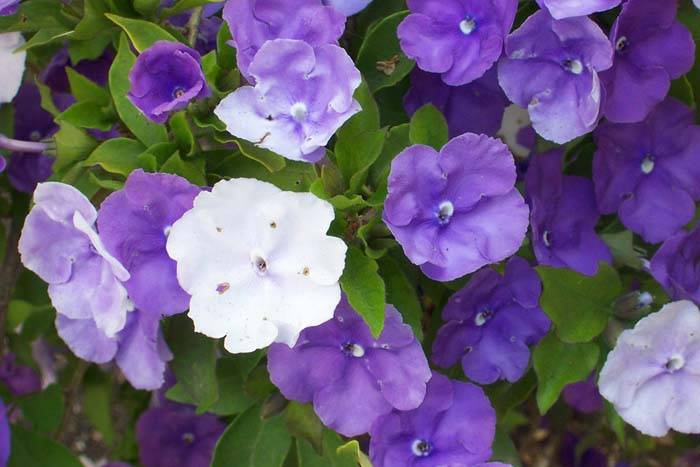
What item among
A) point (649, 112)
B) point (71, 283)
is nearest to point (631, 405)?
point (649, 112)

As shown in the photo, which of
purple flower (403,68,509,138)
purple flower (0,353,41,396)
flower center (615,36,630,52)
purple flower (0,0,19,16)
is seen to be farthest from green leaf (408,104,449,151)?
purple flower (0,353,41,396)

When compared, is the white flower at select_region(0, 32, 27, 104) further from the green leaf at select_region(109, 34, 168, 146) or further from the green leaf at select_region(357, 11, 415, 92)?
the green leaf at select_region(357, 11, 415, 92)

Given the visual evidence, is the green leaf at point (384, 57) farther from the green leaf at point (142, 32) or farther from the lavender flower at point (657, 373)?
the lavender flower at point (657, 373)

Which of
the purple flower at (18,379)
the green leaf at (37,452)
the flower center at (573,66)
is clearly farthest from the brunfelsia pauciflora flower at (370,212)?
the purple flower at (18,379)

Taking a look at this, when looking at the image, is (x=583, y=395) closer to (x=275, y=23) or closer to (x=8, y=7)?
(x=275, y=23)

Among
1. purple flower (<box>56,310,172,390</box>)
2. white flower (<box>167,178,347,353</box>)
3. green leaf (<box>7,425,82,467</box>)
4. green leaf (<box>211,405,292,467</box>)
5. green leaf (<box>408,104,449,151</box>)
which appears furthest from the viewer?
green leaf (<box>7,425,82,467</box>)

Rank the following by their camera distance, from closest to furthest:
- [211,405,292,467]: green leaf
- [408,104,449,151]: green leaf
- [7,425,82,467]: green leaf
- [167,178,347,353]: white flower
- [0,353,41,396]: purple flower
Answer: [167,178,347,353]: white flower
[408,104,449,151]: green leaf
[211,405,292,467]: green leaf
[7,425,82,467]: green leaf
[0,353,41,396]: purple flower
